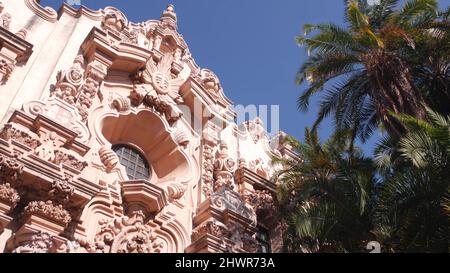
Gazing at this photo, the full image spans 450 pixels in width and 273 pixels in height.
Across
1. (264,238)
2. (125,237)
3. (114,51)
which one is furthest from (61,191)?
(264,238)

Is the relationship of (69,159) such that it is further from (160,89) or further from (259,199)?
(259,199)

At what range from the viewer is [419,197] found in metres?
10.1

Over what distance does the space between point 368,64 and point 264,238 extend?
6.61 metres

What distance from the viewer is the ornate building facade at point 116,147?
10.6 m

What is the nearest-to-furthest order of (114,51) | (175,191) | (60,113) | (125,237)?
(60,113) → (125,237) → (175,191) → (114,51)

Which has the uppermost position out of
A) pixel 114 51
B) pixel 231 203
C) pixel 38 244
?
pixel 114 51

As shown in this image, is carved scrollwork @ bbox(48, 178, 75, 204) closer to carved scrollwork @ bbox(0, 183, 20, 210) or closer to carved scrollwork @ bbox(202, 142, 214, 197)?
carved scrollwork @ bbox(0, 183, 20, 210)

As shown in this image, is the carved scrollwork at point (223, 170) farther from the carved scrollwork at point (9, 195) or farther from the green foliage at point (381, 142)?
the carved scrollwork at point (9, 195)

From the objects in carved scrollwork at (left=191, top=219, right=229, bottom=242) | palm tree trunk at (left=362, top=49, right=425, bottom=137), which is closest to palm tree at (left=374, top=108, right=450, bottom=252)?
palm tree trunk at (left=362, top=49, right=425, bottom=137)

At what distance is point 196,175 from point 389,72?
658 centimetres

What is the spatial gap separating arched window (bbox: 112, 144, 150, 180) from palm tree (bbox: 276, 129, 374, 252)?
432 cm

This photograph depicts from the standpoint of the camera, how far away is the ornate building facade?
1064 centimetres

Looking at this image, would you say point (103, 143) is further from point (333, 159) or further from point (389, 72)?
point (389, 72)
